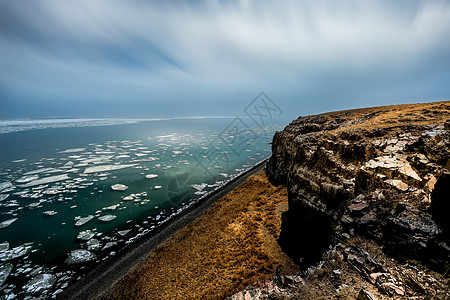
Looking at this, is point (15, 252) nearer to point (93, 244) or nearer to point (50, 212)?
point (93, 244)

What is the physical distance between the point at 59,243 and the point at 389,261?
1839cm

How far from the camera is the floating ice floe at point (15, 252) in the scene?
10297 mm

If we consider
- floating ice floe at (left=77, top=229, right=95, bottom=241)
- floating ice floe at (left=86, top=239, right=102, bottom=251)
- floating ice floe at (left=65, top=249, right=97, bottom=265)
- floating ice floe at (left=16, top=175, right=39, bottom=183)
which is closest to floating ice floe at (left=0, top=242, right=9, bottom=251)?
floating ice floe at (left=77, top=229, right=95, bottom=241)

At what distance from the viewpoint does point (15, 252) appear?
423 inches

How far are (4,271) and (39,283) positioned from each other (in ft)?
8.43

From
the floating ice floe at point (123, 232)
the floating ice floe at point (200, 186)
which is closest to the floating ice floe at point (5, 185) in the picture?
the floating ice floe at point (123, 232)

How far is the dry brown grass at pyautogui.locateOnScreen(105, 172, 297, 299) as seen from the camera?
779cm

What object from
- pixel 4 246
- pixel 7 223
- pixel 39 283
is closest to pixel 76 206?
pixel 7 223

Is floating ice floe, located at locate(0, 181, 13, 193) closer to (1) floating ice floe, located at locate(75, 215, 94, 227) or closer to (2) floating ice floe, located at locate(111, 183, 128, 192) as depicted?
(2) floating ice floe, located at locate(111, 183, 128, 192)

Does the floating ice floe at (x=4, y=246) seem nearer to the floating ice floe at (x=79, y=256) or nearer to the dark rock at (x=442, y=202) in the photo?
the floating ice floe at (x=79, y=256)

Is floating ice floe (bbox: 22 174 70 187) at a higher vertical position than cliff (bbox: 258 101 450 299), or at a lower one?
lower

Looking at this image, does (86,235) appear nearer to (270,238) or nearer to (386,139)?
(270,238)

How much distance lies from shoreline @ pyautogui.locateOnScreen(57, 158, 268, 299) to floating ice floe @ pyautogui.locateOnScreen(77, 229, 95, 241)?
351cm

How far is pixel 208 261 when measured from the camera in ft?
29.8
